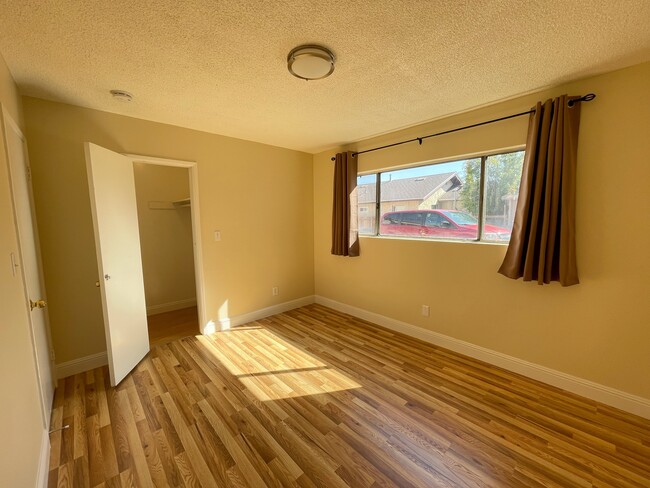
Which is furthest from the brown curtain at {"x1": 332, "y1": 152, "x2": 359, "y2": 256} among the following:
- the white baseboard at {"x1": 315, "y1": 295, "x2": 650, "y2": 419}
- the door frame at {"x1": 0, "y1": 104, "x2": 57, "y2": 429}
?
the door frame at {"x1": 0, "y1": 104, "x2": 57, "y2": 429}

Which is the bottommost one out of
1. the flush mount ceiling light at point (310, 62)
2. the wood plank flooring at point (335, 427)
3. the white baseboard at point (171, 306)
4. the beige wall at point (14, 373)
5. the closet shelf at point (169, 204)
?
the wood plank flooring at point (335, 427)

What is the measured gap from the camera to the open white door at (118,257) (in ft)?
7.07

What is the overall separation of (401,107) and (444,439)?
8.78ft

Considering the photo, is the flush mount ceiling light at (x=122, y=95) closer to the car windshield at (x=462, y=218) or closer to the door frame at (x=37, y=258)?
the door frame at (x=37, y=258)

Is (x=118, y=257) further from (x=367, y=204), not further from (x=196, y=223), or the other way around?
(x=367, y=204)

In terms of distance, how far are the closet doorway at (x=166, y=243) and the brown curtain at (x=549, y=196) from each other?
3.91 m

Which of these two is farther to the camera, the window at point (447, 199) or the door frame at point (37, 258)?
the window at point (447, 199)

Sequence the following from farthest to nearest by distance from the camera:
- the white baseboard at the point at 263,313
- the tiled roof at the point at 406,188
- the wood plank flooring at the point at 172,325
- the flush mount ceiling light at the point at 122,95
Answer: the white baseboard at the point at 263,313 < the wood plank flooring at the point at 172,325 < the tiled roof at the point at 406,188 < the flush mount ceiling light at the point at 122,95

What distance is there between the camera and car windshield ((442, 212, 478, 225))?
2.68 meters

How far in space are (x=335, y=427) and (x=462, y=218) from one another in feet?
7.38

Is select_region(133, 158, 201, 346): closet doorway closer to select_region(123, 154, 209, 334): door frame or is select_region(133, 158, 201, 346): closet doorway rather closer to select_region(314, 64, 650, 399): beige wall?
select_region(123, 154, 209, 334): door frame

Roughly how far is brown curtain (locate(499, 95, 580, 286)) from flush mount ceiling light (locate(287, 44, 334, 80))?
172cm

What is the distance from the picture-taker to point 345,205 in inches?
144

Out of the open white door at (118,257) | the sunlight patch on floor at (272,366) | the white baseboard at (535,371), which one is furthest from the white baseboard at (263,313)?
the white baseboard at (535,371)
